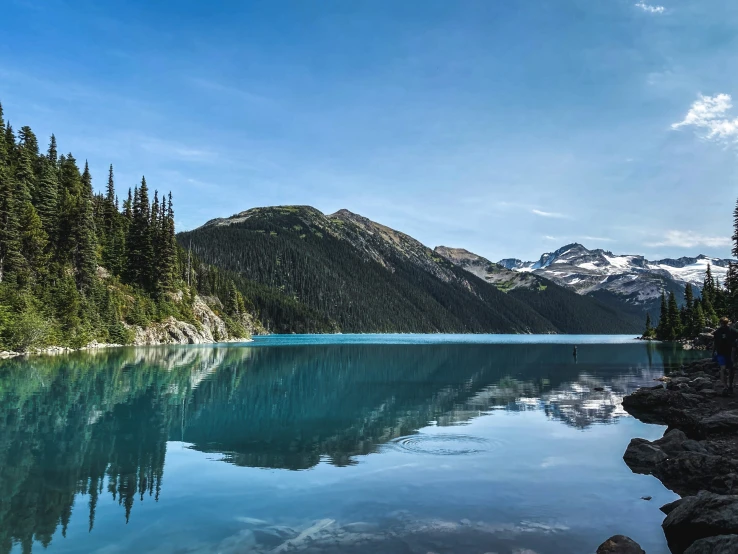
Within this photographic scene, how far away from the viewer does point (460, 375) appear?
5991 centimetres

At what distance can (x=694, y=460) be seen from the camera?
19016 mm

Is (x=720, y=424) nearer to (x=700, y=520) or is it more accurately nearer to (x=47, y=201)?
(x=700, y=520)

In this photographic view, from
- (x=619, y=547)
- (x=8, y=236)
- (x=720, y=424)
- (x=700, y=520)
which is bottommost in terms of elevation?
(x=619, y=547)

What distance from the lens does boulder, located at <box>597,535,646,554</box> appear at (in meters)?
11.6

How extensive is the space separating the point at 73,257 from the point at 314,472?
9613cm

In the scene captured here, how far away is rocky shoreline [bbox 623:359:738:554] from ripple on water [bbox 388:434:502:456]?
6.18 metres

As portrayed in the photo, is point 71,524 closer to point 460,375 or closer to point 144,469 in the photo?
point 144,469

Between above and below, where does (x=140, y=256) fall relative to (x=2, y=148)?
below

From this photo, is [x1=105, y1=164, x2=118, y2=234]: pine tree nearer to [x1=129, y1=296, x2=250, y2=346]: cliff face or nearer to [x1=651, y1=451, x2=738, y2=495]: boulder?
[x1=129, y1=296, x2=250, y2=346]: cliff face

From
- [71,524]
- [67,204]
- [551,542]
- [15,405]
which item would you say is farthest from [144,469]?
[67,204]

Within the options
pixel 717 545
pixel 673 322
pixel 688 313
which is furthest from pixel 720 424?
pixel 673 322

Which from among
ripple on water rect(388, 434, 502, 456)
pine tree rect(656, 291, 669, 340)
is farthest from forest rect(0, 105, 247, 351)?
pine tree rect(656, 291, 669, 340)

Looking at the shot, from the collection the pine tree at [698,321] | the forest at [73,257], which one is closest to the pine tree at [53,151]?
the forest at [73,257]

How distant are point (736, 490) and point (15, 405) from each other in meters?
37.9
